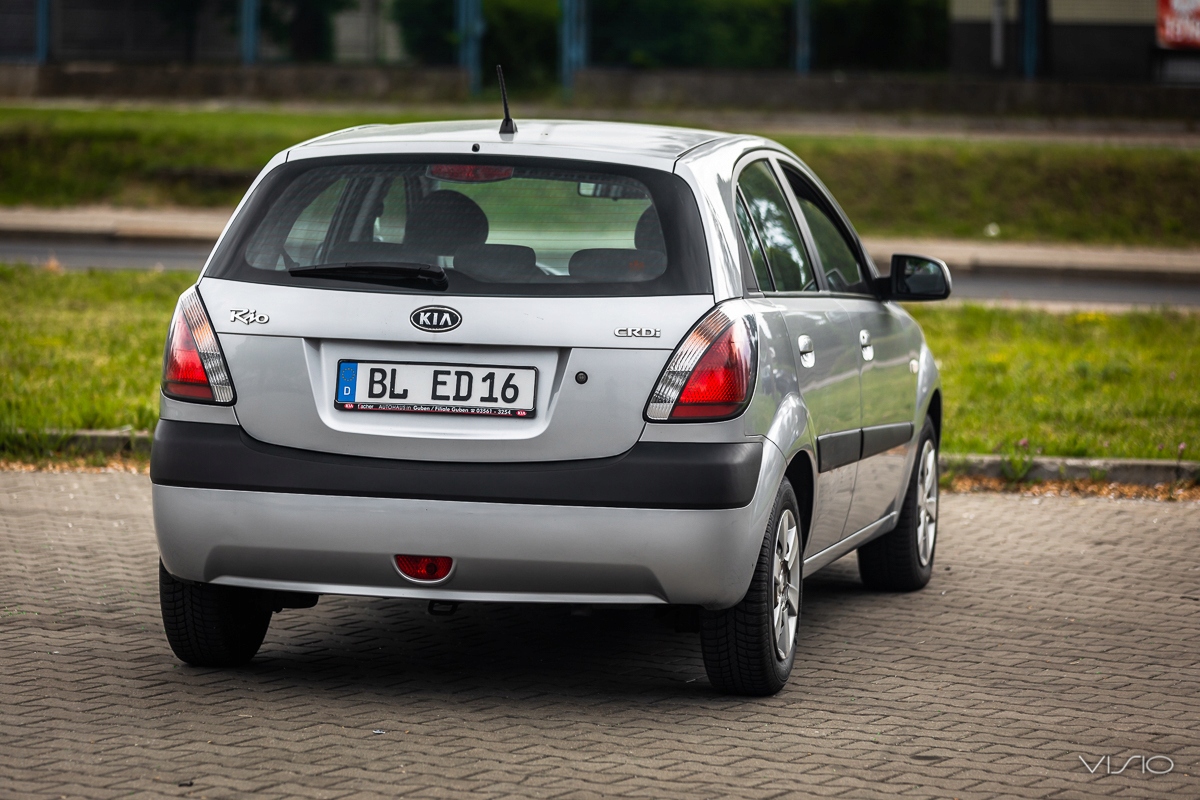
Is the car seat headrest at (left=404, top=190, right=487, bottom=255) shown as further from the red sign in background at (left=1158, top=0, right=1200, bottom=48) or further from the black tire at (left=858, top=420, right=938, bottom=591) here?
the red sign in background at (left=1158, top=0, right=1200, bottom=48)

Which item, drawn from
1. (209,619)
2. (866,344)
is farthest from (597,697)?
(866,344)

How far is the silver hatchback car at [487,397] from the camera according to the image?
15.8ft

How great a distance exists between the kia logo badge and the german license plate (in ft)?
0.33

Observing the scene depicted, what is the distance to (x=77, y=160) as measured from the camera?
25.4 meters

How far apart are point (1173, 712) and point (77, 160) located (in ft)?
74.1

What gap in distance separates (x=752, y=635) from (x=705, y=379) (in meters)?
0.81

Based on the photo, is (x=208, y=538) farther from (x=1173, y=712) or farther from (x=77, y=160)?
(x=77, y=160)

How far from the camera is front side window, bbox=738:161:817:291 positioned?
18.7 feet

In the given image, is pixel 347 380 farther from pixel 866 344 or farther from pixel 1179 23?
pixel 1179 23

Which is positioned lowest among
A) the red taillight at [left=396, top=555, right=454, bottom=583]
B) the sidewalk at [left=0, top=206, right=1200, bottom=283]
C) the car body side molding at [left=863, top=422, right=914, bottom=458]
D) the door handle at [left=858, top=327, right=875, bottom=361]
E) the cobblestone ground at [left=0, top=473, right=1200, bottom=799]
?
the cobblestone ground at [left=0, top=473, right=1200, bottom=799]

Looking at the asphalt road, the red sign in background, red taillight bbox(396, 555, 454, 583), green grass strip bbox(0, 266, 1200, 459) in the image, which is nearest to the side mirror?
red taillight bbox(396, 555, 454, 583)

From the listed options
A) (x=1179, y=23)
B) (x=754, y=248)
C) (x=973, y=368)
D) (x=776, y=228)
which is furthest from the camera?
(x=1179, y=23)

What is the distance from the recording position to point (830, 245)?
663 cm

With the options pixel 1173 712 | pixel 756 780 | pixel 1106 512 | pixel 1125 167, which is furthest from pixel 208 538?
pixel 1125 167
